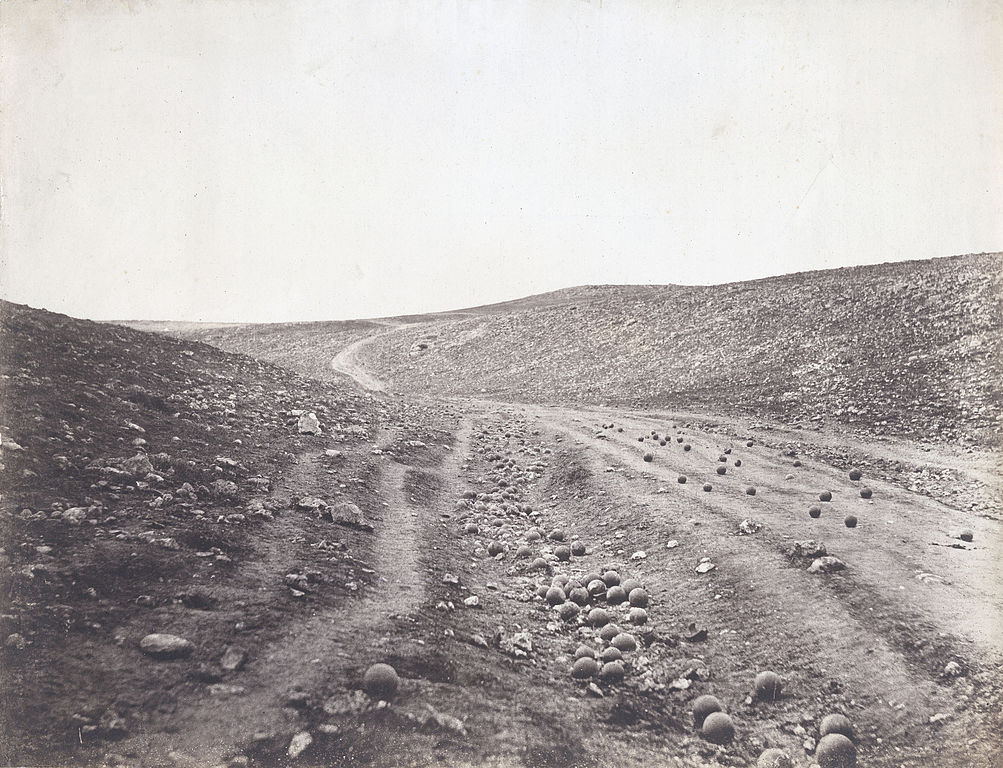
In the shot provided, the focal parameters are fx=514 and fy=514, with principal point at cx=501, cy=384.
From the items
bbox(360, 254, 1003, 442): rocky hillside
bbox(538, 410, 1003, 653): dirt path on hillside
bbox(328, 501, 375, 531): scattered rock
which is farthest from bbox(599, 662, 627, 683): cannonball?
bbox(360, 254, 1003, 442): rocky hillside

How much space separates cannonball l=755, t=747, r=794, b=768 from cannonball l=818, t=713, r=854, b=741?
0.29m

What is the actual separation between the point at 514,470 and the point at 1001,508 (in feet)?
22.6

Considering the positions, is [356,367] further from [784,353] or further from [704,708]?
[704,708]

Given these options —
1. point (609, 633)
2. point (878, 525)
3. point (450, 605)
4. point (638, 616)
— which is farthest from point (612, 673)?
point (878, 525)

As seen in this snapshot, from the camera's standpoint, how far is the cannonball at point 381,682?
2.97m

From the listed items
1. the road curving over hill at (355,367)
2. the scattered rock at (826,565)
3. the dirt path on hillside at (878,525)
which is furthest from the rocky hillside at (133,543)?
the road curving over hill at (355,367)

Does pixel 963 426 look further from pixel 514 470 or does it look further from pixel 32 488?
pixel 32 488

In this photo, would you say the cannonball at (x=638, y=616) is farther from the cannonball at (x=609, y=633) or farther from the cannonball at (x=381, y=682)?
→ the cannonball at (x=381, y=682)

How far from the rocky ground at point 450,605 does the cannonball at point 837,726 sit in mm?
34

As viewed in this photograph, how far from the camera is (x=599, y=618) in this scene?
Answer: 4.30 metres

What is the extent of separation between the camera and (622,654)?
150 inches

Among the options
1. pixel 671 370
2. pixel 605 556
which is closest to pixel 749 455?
pixel 605 556

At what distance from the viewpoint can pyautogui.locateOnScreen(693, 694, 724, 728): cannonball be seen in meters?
3.18

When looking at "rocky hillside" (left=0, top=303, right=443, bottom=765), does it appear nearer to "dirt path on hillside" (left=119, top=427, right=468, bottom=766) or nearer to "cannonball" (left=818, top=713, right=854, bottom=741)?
"dirt path on hillside" (left=119, top=427, right=468, bottom=766)
